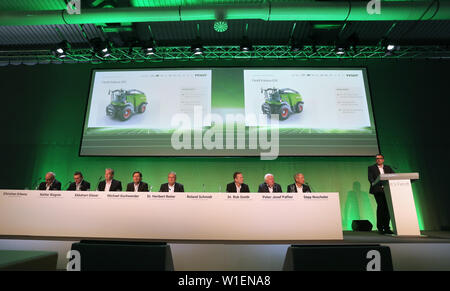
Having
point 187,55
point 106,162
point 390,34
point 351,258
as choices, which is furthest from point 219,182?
point 390,34

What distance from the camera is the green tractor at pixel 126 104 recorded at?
5.26m

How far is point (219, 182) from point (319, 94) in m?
2.91

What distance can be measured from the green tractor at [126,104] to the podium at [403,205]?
4.61 meters

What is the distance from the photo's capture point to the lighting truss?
5.43 m

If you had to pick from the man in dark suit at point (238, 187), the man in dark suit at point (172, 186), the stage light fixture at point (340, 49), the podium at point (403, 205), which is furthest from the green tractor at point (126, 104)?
the podium at point (403, 205)

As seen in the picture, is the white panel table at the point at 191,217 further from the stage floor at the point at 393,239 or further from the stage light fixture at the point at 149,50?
the stage light fixture at the point at 149,50

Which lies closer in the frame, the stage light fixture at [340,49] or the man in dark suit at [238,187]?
the man in dark suit at [238,187]

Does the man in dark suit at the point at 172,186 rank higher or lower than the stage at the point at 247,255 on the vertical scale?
higher

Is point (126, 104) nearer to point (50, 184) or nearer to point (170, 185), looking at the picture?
point (50, 184)

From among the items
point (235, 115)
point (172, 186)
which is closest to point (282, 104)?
point (235, 115)

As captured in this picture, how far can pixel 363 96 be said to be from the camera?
5.19 metres

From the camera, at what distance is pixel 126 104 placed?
5.27m

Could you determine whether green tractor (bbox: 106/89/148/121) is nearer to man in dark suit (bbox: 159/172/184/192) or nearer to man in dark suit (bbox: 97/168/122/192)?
man in dark suit (bbox: 97/168/122/192)

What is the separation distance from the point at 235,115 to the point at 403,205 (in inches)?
129
